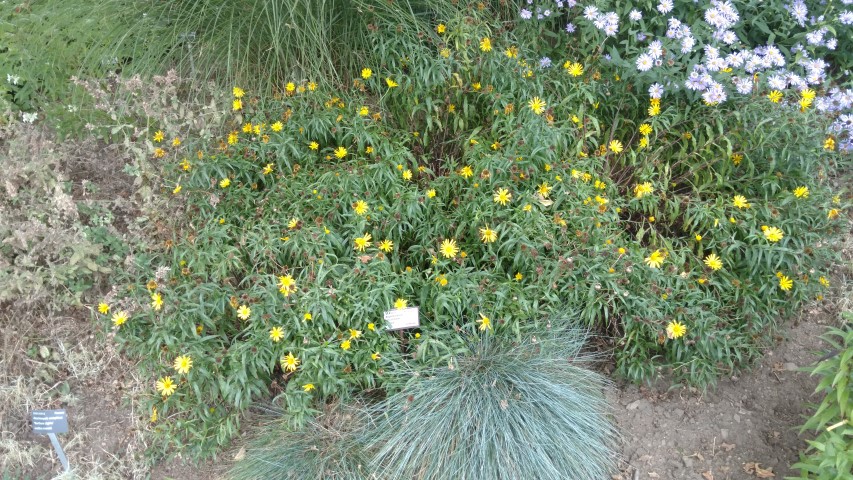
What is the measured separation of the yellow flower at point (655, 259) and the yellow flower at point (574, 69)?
999mm

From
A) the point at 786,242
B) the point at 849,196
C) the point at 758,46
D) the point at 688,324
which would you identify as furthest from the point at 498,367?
the point at 758,46

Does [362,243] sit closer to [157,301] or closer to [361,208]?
[361,208]

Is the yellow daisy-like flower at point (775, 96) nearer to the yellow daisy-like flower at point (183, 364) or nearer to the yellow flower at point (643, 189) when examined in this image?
the yellow flower at point (643, 189)

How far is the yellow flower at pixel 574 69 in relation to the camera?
3.24 meters

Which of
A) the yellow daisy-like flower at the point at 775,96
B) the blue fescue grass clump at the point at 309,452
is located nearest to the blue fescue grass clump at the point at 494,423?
the blue fescue grass clump at the point at 309,452

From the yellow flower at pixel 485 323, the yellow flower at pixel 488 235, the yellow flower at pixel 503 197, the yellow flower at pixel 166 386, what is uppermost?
the yellow flower at pixel 503 197

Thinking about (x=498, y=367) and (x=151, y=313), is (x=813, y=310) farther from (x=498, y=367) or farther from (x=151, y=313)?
(x=151, y=313)

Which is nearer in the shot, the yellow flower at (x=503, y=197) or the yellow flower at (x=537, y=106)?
the yellow flower at (x=503, y=197)

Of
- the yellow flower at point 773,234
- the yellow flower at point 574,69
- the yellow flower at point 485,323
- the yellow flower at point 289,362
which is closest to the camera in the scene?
the yellow flower at point 289,362

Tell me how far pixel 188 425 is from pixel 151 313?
463 millimetres

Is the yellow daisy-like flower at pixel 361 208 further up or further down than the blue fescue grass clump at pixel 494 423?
further up

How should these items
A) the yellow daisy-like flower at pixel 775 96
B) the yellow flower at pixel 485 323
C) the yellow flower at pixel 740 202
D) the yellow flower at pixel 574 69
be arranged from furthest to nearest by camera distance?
1. the yellow flower at pixel 574 69
2. the yellow daisy-like flower at pixel 775 96
3. the yellow flower at pixel 740 202
4. the yellow flower at pixel 485 323

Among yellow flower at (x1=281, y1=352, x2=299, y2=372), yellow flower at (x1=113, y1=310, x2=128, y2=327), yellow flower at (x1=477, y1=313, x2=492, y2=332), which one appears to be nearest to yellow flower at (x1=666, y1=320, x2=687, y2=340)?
yellow flower at (x1=477, y1=313, x2=492, y2=332)

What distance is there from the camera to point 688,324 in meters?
2.73
